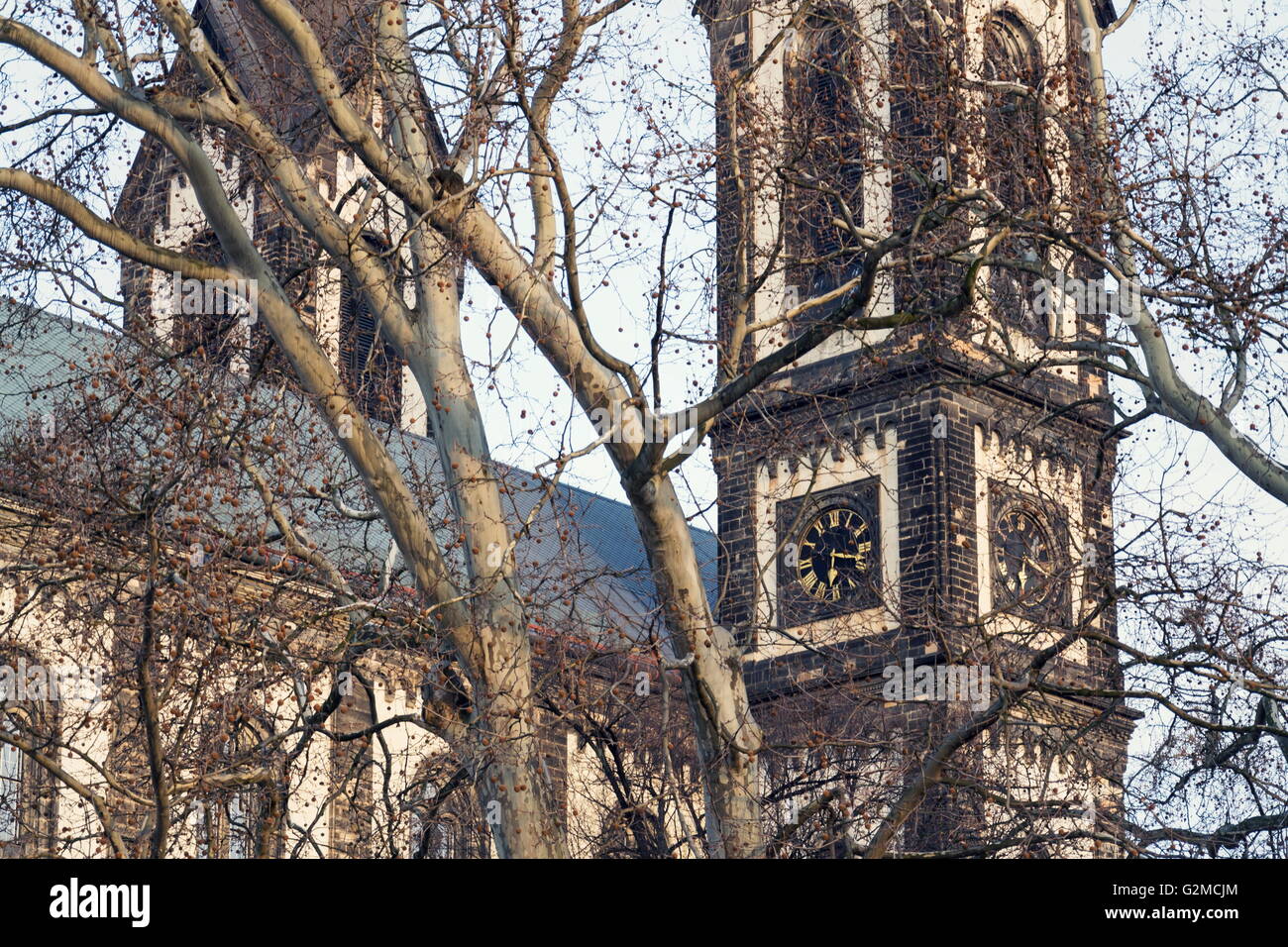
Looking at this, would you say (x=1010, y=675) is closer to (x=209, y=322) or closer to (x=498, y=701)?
(x=498, y=701)

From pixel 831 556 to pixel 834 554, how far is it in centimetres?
6

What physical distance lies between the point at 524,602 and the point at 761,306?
799 inches

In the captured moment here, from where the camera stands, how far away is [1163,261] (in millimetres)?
16766

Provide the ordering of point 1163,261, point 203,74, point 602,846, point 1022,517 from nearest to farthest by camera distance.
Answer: point 203,74, point 1163,261, point 602,846, point 1022,517

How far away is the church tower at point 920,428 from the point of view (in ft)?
48.8

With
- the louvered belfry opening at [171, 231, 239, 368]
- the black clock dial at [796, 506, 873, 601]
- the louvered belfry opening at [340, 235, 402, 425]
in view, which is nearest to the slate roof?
the louvered belfry opening at [340, 235, 402, 425]

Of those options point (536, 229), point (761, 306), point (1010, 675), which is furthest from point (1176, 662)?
point (761, 306)

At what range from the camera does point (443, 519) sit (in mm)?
17562

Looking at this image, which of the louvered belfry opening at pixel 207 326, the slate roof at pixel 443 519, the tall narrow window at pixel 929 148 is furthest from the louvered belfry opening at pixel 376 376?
the tall narrow window at pixel 929 148
